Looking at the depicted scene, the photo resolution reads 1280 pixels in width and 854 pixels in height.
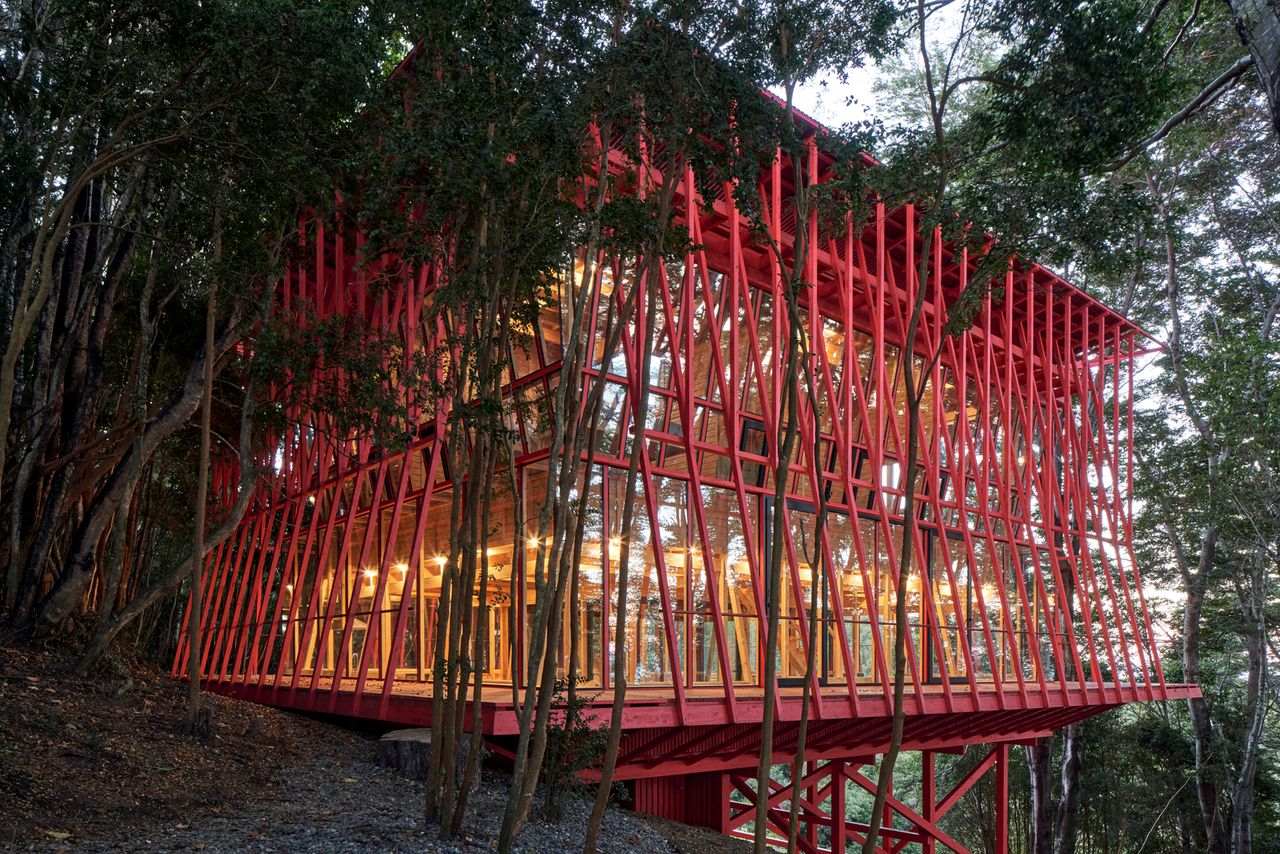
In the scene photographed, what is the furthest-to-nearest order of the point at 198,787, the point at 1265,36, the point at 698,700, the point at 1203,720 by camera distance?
the point at 1203,720
the point at 698,700
the point at 198,787
the point at 1265,36

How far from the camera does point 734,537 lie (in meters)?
11.8

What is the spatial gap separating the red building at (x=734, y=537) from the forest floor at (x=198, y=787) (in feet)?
3.06

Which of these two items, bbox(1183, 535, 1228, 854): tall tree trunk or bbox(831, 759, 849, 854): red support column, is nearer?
bbox(831, 759, 849, 854): red support column

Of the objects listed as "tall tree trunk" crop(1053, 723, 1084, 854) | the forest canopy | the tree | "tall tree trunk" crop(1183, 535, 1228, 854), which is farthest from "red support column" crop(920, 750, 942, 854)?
the tree

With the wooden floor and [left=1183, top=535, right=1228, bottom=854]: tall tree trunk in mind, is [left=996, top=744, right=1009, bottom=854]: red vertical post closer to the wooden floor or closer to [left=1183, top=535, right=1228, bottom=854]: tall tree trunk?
the wooden floor

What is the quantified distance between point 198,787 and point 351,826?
6.60ft

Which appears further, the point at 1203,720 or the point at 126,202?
the point at 1203,720

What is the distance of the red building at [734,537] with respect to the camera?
10.3 metres

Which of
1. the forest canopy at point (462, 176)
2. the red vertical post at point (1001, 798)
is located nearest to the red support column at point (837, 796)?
the red vertical post at point (1001, 798)

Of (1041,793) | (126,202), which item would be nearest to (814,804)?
(1041,793)

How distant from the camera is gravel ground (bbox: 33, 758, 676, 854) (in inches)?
240

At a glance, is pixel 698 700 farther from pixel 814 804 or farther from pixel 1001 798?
pixel 1001 798

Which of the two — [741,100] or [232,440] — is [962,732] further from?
[232,440]

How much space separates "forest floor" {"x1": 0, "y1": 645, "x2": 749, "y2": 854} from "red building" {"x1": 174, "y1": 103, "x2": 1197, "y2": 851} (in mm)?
933
